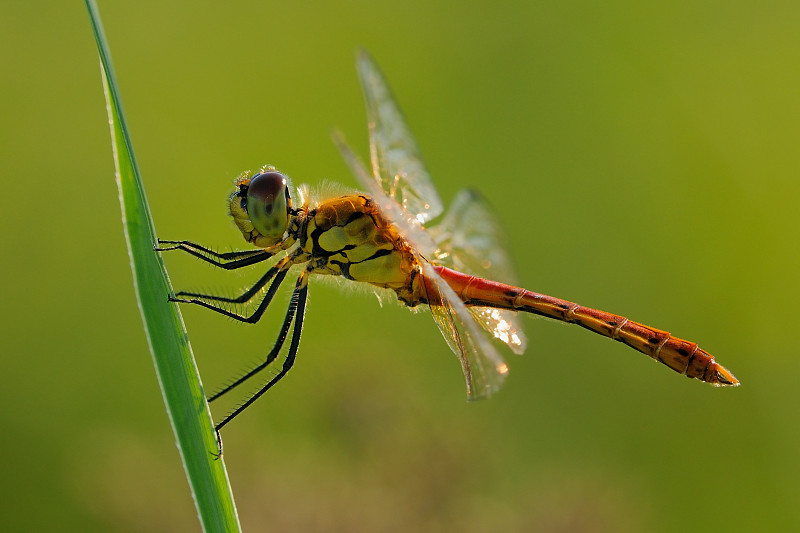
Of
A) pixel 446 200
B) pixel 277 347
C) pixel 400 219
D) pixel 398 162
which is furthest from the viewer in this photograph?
pixel 446 200

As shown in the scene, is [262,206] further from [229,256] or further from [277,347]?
[277,347]

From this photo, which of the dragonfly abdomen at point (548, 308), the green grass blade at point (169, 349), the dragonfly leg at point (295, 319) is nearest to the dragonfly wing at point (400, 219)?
the dragonfly abdomen at point (548, 308)

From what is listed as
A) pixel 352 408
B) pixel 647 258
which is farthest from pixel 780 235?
pixel 352 408

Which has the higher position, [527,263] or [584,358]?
[527,263]

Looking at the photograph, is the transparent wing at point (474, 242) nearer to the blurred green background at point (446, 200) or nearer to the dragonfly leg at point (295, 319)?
the dragonfly leg at point (295, 319)

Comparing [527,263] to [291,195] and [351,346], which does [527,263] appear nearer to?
[351,346]

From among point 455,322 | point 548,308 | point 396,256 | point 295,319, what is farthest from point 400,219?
point 548,308

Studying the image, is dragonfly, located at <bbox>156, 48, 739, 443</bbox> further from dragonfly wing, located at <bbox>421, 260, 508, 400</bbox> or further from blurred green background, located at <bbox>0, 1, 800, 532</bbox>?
blurred green background, located at <bbox>0, 1, 800, 532</bbox>
